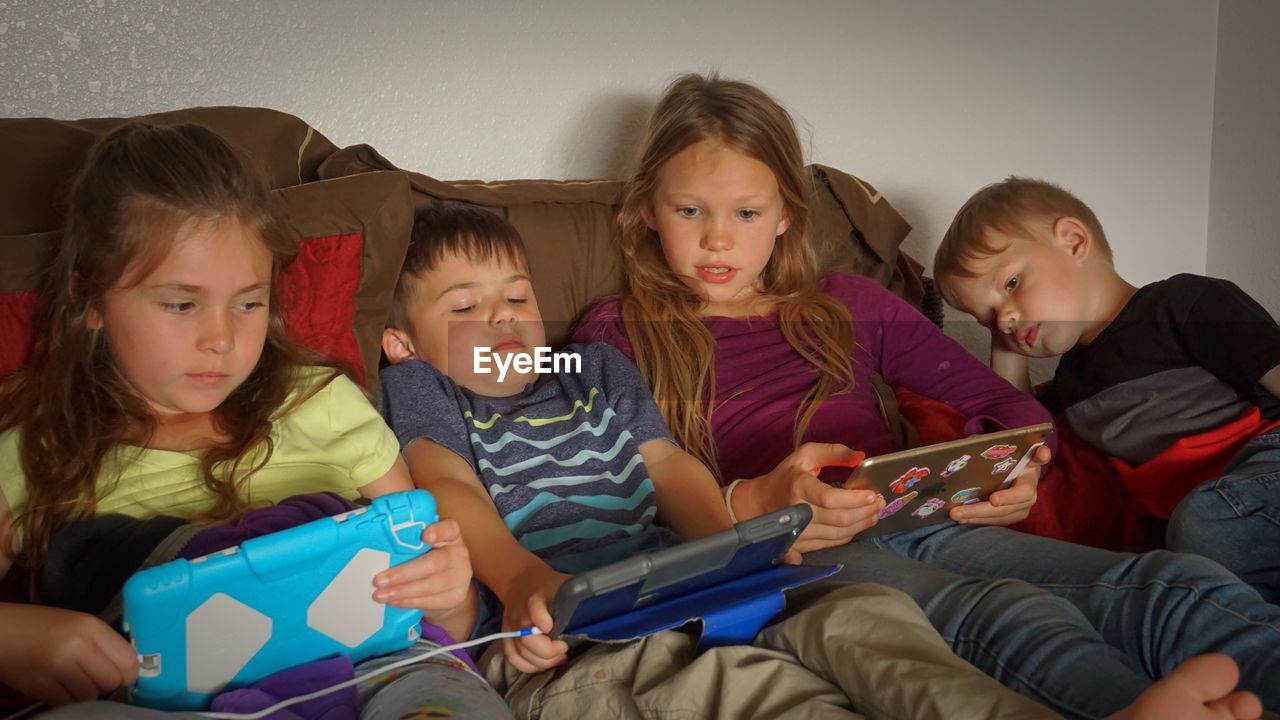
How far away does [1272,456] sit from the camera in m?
1.48

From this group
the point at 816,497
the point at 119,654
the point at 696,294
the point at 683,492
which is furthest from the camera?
the point at 696,294

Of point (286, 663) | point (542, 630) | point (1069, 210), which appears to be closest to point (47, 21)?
point (286, 663)

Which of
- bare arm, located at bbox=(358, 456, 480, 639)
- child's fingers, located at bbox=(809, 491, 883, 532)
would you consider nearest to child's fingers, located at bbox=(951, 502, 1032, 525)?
child's fingers, located at bbox=(809, 491, 883, 532)

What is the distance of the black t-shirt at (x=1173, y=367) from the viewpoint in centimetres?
163

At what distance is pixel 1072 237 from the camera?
73.7 inches

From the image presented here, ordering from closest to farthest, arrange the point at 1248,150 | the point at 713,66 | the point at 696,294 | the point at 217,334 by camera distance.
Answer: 1. the point at 217,334
2. the point at 696,294
3. the point at 713,66
4. the point at 1248,150

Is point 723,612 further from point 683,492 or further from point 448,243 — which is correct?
point 448,243

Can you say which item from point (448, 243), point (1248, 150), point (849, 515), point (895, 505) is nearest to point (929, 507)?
point (895, 505)

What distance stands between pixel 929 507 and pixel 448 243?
820 millimetres

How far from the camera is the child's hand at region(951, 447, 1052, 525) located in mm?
1501

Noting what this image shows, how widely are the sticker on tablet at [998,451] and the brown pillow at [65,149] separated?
3.58 ft

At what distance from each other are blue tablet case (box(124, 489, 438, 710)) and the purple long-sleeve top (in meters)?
0.69

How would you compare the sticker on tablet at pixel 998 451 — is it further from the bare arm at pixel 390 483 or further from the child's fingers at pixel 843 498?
the bare arm at pixel 390 483

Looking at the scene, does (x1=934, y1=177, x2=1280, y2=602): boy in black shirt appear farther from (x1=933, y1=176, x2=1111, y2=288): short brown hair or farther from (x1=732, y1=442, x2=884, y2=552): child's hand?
(x1=732, y1=442, x2=884, y2=552): child's hand
